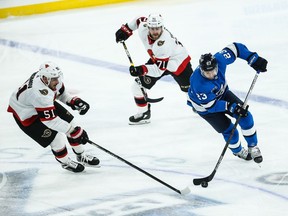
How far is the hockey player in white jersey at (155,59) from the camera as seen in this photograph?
589cm

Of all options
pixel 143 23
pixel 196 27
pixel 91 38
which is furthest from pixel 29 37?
pixel 143 23

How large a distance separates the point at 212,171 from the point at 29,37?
216 inches

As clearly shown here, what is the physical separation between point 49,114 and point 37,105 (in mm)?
108

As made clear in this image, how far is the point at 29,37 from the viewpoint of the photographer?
9906 mm

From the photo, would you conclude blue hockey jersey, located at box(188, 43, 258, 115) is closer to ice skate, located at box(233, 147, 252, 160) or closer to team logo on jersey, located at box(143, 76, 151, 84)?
ice skate, located at box(233, 147, 252, 160)

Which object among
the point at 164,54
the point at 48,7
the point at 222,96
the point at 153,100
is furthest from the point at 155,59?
the point at 48,7

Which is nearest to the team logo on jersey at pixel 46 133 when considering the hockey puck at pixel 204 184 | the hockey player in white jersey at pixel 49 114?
the hockey player in white jersey at pixel 49 114

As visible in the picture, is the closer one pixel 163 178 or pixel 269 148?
pixel 163 178

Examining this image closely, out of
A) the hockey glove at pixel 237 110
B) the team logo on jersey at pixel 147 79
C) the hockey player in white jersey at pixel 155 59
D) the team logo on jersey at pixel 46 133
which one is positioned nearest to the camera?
the hockey glove at pixel 237 110

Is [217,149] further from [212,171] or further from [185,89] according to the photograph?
[185,89]

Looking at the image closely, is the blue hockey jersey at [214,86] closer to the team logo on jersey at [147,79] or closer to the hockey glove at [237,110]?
the hockey glove at [237,110]

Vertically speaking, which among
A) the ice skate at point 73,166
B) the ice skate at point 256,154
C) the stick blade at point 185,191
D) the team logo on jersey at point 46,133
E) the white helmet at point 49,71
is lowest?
the ice skate at point 73,166

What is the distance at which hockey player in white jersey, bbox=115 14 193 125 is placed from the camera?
19.3ft

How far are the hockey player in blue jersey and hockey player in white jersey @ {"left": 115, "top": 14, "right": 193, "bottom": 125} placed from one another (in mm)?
890
